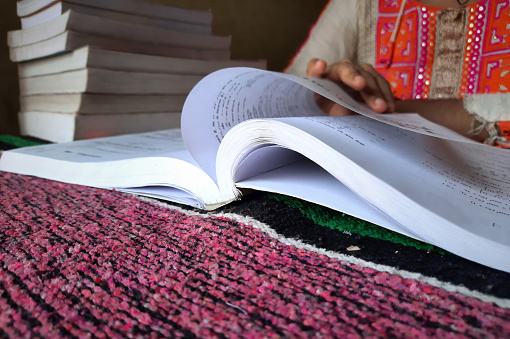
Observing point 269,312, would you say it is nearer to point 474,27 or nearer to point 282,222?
point 282,222

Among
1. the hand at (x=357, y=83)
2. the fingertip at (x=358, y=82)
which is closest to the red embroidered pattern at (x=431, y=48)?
the hand at (x=357, y=83)

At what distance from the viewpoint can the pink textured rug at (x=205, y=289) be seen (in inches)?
7.9

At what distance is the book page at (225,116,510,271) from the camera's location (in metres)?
0.26

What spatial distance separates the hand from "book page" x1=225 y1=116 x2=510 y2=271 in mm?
176

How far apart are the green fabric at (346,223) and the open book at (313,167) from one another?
17 mm

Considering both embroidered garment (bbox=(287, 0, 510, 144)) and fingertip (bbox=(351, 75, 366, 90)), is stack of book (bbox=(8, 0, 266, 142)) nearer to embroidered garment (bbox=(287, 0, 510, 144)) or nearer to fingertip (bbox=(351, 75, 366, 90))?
embroidered garment (bbox=(287, 0, 510, 144))

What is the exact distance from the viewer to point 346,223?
1.10 ft

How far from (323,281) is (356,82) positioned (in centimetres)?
40

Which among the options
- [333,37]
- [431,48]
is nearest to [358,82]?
[431,48]

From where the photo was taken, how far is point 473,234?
250 millimetres

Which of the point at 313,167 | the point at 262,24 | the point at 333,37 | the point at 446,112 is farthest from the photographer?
the point at 262,24

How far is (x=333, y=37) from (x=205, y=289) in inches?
35.8

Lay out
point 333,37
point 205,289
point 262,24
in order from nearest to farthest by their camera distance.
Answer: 1. point 205,289
2. point 333,37
3. point 262,24

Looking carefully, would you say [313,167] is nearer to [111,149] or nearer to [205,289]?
[205,289]
